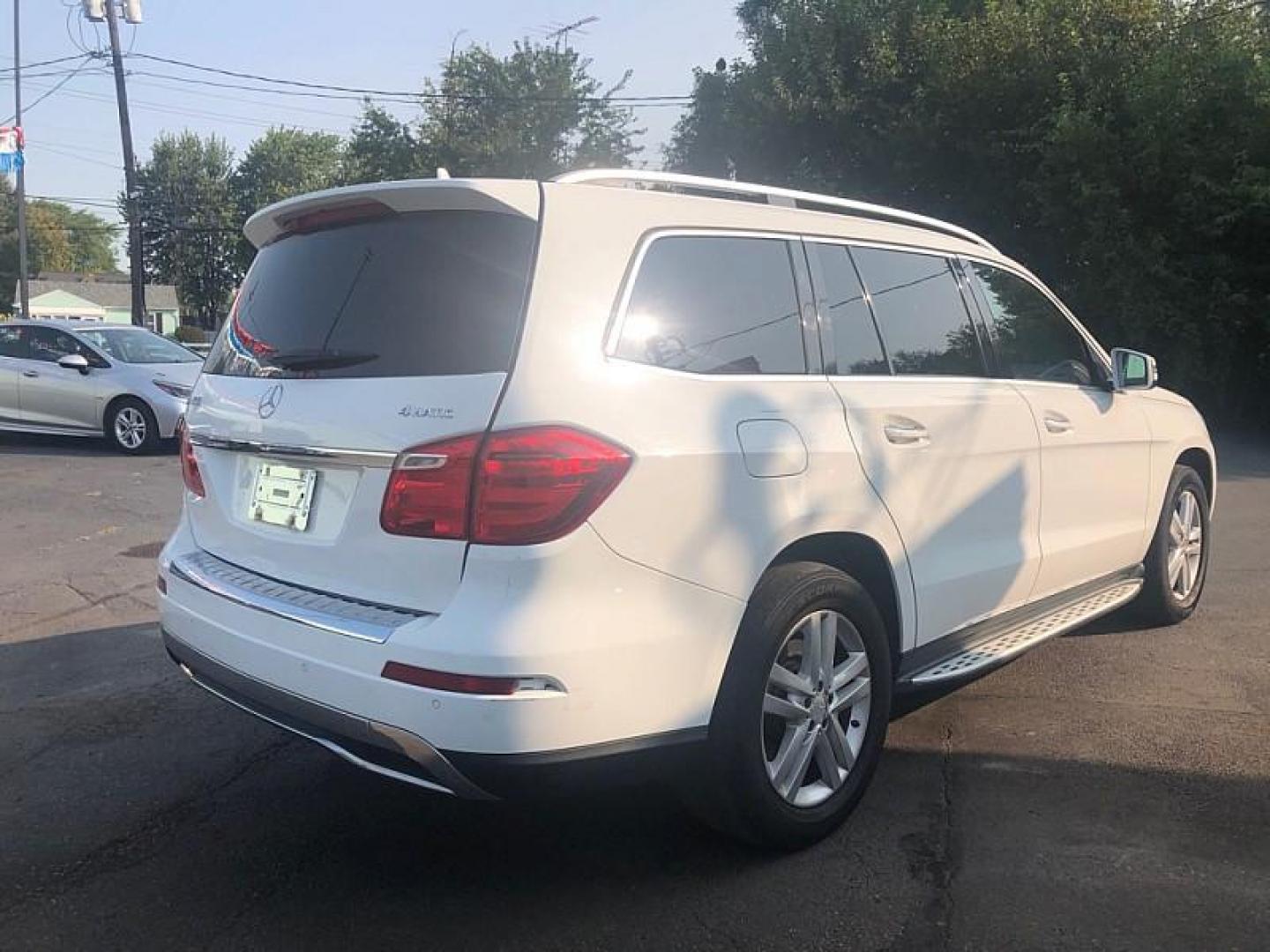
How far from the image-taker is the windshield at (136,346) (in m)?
12.8

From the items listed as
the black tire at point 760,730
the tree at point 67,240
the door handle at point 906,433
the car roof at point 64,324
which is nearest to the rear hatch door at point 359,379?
the black tire at point 760,730

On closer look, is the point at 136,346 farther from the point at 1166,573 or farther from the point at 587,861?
the point at 587,861

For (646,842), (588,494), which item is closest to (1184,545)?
(646,842)

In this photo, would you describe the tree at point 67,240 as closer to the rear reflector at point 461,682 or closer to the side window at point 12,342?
the side window at point 12,342

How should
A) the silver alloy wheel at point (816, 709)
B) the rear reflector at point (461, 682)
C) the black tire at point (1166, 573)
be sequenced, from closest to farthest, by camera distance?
the rear reflector at point (461, 682), the silver alloy wheel at point (816, 709), the black tire at point (1166, 573)

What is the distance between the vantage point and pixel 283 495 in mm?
3123

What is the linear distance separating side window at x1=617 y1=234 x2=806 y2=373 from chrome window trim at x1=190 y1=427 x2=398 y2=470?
0.67 m

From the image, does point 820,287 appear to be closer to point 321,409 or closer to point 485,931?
point 321,409

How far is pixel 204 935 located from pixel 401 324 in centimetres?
164

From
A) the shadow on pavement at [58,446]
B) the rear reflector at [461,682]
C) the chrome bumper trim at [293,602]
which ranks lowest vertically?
the shadow on pavement at [58,446]

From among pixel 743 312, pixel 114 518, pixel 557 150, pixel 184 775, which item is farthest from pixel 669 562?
pixel 557 150

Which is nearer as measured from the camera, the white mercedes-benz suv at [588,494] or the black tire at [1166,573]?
the white mercedes-benz suv at [588,494]

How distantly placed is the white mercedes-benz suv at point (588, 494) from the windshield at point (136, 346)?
33.5ft

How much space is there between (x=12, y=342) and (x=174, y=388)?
2283 mm
